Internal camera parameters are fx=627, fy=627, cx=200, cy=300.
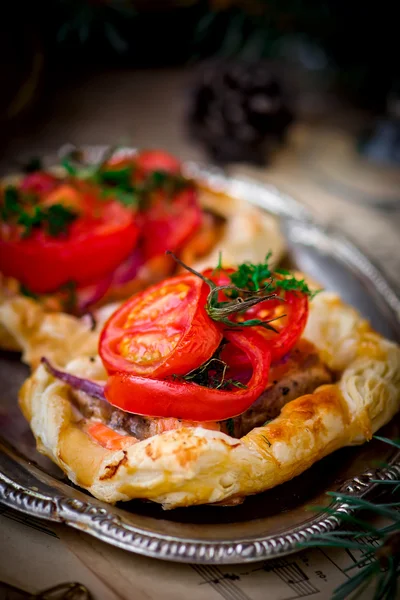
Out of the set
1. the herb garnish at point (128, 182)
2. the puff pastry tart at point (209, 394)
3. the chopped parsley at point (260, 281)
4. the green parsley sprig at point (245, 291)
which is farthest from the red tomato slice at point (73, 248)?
the chopped parsley at point (260, 281)

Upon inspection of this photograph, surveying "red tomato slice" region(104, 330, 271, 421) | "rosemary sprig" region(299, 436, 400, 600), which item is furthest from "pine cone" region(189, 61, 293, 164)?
"rosemary sprig" region(299, 436, 400, 600)

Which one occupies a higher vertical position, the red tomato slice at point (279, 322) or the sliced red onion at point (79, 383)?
the red tomato slice at point (279, 322)

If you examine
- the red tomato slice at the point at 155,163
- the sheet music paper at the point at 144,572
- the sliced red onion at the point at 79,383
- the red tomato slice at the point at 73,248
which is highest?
the red tomato slice at the point at 155,163

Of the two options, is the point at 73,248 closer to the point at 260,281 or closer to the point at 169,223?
the point at 169,223

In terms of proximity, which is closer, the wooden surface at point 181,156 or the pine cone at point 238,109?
the wooden surface at point 181,156

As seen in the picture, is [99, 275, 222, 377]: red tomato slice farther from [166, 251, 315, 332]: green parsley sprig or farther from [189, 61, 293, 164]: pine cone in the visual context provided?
[189, 61, 293, 164]: pine cone

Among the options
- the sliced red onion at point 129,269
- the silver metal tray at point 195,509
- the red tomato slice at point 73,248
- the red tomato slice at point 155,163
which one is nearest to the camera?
the silver metal tray at point 195,509

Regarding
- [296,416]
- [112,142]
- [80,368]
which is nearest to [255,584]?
[296,416]

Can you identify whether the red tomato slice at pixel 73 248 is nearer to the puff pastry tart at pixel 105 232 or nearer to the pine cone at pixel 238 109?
the puff pastry tart at pixel 105 232
